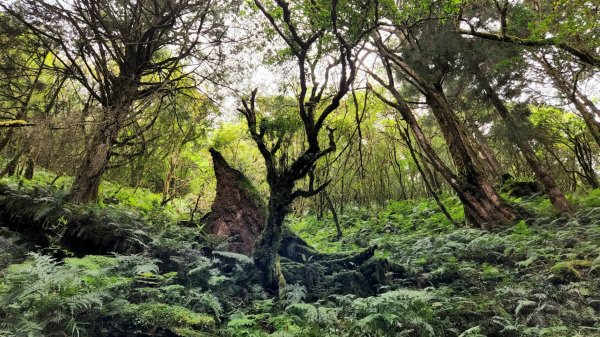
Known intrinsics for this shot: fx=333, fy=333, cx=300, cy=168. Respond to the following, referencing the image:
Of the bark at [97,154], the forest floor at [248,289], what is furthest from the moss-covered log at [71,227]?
the bark at [97,154]

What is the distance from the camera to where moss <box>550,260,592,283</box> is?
506 centimetres

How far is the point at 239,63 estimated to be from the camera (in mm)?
8734

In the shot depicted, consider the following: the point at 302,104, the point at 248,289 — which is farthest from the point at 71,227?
the point at 302,104

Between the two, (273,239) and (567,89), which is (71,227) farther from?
(567,89)

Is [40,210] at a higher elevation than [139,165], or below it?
below

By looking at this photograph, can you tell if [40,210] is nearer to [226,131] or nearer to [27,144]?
[27,144]

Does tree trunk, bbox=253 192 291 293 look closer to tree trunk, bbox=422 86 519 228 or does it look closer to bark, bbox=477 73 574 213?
tree trunk, bbox=422 86 519 228

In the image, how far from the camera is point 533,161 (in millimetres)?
9516

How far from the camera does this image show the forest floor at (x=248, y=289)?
3.40m

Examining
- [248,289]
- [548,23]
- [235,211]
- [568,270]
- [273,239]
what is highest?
[548,23]

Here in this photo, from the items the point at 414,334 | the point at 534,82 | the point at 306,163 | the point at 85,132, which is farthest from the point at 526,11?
the point at 85,132

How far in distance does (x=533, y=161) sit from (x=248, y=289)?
8882 millimetres

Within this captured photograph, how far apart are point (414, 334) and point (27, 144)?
6.83m

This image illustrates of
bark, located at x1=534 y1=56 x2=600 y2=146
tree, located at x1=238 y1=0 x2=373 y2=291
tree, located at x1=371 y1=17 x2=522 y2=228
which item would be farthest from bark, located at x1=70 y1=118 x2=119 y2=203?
bark, located at x1=534 y1=56 x2=600 y2=146
